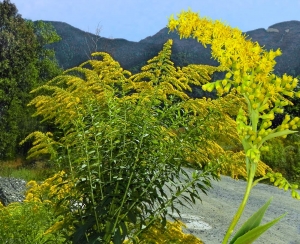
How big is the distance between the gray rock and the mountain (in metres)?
16.4

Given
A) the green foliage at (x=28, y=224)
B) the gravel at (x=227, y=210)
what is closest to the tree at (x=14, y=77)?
the gravel at (x=227, y=210)

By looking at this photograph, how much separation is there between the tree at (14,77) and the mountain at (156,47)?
859 centimetres

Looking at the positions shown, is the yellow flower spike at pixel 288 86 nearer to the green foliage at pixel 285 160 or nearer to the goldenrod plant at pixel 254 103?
the goldenrod plant at pixel 254 103

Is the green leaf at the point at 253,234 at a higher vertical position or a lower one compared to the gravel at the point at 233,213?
higher

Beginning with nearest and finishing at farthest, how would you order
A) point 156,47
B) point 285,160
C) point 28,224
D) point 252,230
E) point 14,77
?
point 252,230 < point 28,224 < point 285,160 < point 14,77 < point 156,47

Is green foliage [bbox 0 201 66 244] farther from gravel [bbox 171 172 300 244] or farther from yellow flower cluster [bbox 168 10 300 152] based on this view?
gravel [bbox 171 172 300 244]

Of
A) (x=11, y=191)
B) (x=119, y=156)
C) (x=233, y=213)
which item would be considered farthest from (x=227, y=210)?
(x=119, y=156)

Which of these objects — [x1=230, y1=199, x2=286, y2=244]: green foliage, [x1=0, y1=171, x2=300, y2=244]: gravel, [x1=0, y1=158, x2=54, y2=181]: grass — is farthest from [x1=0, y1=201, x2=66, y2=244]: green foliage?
[x1=0, y1=158, x2=54, y2=181]: grass

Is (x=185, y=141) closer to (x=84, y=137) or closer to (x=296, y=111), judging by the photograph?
(x=84, y=137)

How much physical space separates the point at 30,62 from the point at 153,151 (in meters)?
14.6

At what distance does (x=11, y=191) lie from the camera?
726 cm

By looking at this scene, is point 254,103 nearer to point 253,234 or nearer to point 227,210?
point 253,234

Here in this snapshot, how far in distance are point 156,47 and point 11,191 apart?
905 inches

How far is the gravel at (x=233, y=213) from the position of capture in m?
6.02
